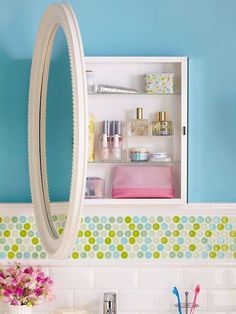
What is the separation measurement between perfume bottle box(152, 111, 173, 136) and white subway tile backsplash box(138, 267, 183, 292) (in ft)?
1.73

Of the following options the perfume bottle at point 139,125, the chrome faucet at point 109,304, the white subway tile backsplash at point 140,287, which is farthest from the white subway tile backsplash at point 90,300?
the perfume bottle at point 139,125

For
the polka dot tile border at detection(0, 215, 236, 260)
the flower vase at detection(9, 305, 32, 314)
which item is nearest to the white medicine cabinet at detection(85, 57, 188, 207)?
the polka dot tile border at detection(0, 215, 236, 260)

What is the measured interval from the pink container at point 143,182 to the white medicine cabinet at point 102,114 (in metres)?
0.02

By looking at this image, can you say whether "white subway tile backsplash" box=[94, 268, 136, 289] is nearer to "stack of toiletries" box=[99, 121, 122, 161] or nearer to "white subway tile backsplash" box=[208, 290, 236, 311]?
"white subway tile backsplash" box=[208, 290, 236, 311]

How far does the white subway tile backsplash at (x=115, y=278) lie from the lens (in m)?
3.12

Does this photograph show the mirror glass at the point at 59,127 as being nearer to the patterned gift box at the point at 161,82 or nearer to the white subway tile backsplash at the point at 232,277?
Answer: the patterned gift box at the point at 161,82

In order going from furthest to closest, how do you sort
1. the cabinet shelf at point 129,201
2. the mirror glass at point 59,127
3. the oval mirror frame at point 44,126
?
the cabinet shelf at point 129,201, the mirror glass at point 59,127, the oval mirror frame at point 44,126

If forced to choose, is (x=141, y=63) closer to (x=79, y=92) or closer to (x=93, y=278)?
(x=79, y=92)

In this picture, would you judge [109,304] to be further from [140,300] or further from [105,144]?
[105,144]

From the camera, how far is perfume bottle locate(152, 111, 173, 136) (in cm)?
305

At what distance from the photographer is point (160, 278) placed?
3.12 meters

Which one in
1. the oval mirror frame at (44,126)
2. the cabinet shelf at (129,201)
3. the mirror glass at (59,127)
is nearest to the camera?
the oval mirror frame at (44,126)

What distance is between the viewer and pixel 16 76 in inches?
124

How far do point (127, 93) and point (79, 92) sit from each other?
1.24 ft
